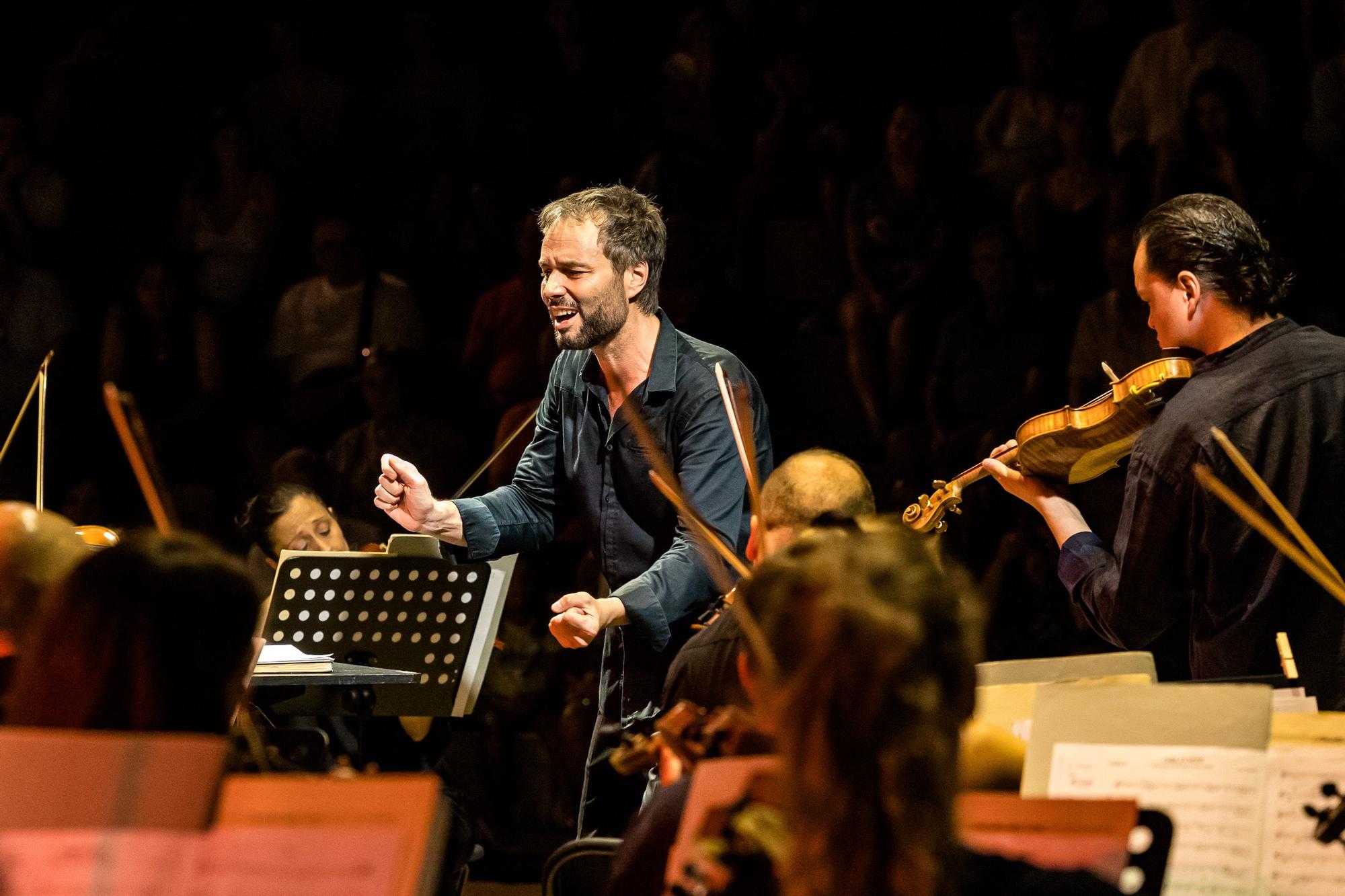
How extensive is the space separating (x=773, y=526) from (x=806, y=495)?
0.09 m

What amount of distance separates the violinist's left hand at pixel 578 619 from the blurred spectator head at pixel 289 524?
183 cm

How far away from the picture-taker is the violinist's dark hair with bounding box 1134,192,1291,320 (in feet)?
9.53

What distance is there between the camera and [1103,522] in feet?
15.5

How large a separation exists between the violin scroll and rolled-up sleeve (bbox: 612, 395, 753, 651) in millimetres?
A: 384

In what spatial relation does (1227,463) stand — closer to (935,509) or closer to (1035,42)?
(935,509)

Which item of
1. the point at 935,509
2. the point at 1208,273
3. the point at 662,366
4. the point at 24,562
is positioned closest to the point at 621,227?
the point at 662,366

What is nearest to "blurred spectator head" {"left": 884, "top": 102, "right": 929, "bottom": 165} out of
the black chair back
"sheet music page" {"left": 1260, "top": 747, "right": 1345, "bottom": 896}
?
the black chair back

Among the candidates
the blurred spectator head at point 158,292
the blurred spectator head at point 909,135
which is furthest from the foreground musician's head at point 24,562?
the blurred spectator head at point 158,292

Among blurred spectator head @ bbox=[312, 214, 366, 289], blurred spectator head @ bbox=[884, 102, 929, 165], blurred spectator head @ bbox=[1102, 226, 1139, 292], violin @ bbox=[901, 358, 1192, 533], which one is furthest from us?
blurred spectator head @ bbox=[312, 214, 366, 289]

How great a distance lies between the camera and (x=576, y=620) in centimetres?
278

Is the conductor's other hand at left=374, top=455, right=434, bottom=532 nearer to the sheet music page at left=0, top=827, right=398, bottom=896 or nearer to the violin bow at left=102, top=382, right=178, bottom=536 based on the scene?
the violin bow at left=102, top=382, right=178, bottom=536

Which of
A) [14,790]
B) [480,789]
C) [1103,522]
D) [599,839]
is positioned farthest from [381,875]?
[480,789]

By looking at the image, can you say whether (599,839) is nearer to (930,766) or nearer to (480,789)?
(930,766)

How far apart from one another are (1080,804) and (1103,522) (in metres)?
3.50
